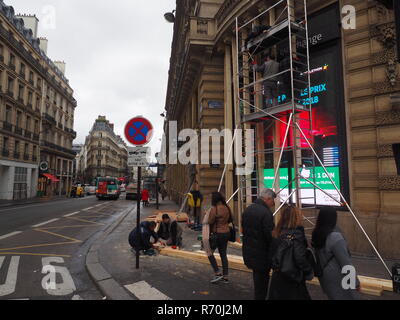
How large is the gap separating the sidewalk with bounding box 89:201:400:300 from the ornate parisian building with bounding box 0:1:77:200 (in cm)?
3039

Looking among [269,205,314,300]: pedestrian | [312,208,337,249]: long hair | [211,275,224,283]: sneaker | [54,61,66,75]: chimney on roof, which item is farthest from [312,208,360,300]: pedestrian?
[54,61,66,75]: chimney on roof

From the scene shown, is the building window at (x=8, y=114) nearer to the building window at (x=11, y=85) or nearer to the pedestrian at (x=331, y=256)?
the building window at (x=11, y=85)

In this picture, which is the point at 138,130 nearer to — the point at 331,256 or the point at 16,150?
the point at 331,256

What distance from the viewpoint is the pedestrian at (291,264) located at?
284 centimetres

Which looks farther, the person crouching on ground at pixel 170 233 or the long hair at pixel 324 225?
the person crouching on ground at pixel 170 233

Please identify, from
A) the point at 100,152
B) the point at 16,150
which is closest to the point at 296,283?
the point at 16,150

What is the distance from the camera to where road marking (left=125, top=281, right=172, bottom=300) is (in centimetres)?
425

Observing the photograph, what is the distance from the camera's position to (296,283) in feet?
9.55

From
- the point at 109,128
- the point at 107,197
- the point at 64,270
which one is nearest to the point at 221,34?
the point at 64,270

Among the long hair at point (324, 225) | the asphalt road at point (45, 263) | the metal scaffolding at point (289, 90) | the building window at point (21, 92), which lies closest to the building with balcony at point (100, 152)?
the building window at point (21, 92)

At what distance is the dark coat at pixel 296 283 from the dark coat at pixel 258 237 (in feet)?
1.48

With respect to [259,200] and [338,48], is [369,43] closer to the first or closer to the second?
[338,48]

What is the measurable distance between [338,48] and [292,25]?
1386 millimetres
